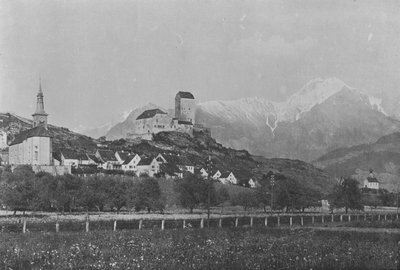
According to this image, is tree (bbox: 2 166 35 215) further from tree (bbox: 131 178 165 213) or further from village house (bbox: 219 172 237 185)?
village house (bbox: 219 172 237 185)

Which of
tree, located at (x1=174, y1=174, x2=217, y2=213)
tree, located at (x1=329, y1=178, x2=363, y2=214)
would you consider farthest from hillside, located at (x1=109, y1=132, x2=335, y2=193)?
tree, located at (x1=174, y1=174, x2=217, y2=213)

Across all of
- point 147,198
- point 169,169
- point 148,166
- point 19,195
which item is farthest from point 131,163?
point 19,195

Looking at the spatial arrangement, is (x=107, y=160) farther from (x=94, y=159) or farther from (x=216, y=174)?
(x=216, y=174)

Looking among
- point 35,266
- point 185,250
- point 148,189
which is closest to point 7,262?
point 35,266

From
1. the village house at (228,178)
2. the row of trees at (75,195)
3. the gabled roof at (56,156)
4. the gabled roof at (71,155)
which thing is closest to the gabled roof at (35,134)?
the gabled roof at (56,156)

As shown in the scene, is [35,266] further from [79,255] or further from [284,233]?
[284,233]
